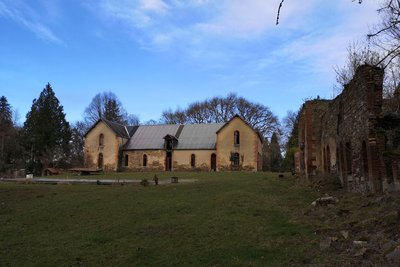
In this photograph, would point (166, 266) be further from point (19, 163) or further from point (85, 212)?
point (19, 163)

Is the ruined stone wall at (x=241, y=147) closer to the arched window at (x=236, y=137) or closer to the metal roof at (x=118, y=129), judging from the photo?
the arched window at (x=236, y=137)

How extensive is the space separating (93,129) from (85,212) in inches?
1605

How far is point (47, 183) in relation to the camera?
33812 mm

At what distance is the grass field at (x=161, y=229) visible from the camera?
36.7 feet

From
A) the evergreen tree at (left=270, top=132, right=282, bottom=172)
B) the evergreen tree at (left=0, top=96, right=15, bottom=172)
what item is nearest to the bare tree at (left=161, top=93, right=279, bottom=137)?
the evergreen tree at (left=270, top=132, right=282, bottom=172)

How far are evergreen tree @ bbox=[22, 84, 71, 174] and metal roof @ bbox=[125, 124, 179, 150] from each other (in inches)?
436

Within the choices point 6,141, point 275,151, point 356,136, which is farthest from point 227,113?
point 356,136

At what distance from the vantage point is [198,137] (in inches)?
2272

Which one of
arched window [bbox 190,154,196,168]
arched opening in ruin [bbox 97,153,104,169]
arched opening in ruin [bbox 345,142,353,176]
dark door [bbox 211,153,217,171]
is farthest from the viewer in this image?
arched opening in ruin [bbox 97,153,104,169]

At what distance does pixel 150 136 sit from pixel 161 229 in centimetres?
4510

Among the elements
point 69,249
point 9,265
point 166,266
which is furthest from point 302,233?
point 9,265

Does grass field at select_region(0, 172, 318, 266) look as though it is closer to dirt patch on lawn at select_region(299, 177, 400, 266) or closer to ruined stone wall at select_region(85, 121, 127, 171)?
dirt patch on lawn at select_region(299, 177, 400, 266)

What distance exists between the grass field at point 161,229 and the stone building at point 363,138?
2212 mm

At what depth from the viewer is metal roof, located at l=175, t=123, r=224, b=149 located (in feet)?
185
